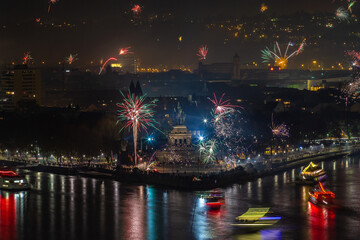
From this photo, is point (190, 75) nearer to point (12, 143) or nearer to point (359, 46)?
point (359, 46)

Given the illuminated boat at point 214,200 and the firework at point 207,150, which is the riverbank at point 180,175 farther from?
the illuminated boat at point 214,200

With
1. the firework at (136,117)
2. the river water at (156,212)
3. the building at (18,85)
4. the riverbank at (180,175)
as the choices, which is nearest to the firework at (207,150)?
the riverbank at (180,175)

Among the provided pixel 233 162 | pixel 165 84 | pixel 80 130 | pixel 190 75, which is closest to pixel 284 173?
pixel 233 162

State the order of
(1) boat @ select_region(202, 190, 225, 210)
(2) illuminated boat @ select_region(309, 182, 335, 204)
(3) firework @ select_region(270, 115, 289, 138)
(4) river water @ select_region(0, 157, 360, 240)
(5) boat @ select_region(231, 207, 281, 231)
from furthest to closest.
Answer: (3) firework @ select_region(270, 115, 289, 138), (2) illuminated boat @ select_region(309, 182, 335, 204), (1) boat @ select_region(202, 190, 225, 210), (5) boat @ select_region(231, 207, 281, 231), (4) river water @ select_region(0, 157, 360, 240)

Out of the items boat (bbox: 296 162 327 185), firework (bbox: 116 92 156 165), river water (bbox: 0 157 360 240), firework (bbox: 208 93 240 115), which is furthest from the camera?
firework (bbox: 208 93 240 115)

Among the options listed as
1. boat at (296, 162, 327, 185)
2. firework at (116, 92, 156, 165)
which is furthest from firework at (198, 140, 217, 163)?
boat at (296, 162, 327, 185)

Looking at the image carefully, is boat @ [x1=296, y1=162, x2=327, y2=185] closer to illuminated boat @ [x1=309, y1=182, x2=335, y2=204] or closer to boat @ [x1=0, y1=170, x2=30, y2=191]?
illuminated boat @ [x1=309, y1=182, x2=335, y2=204]
